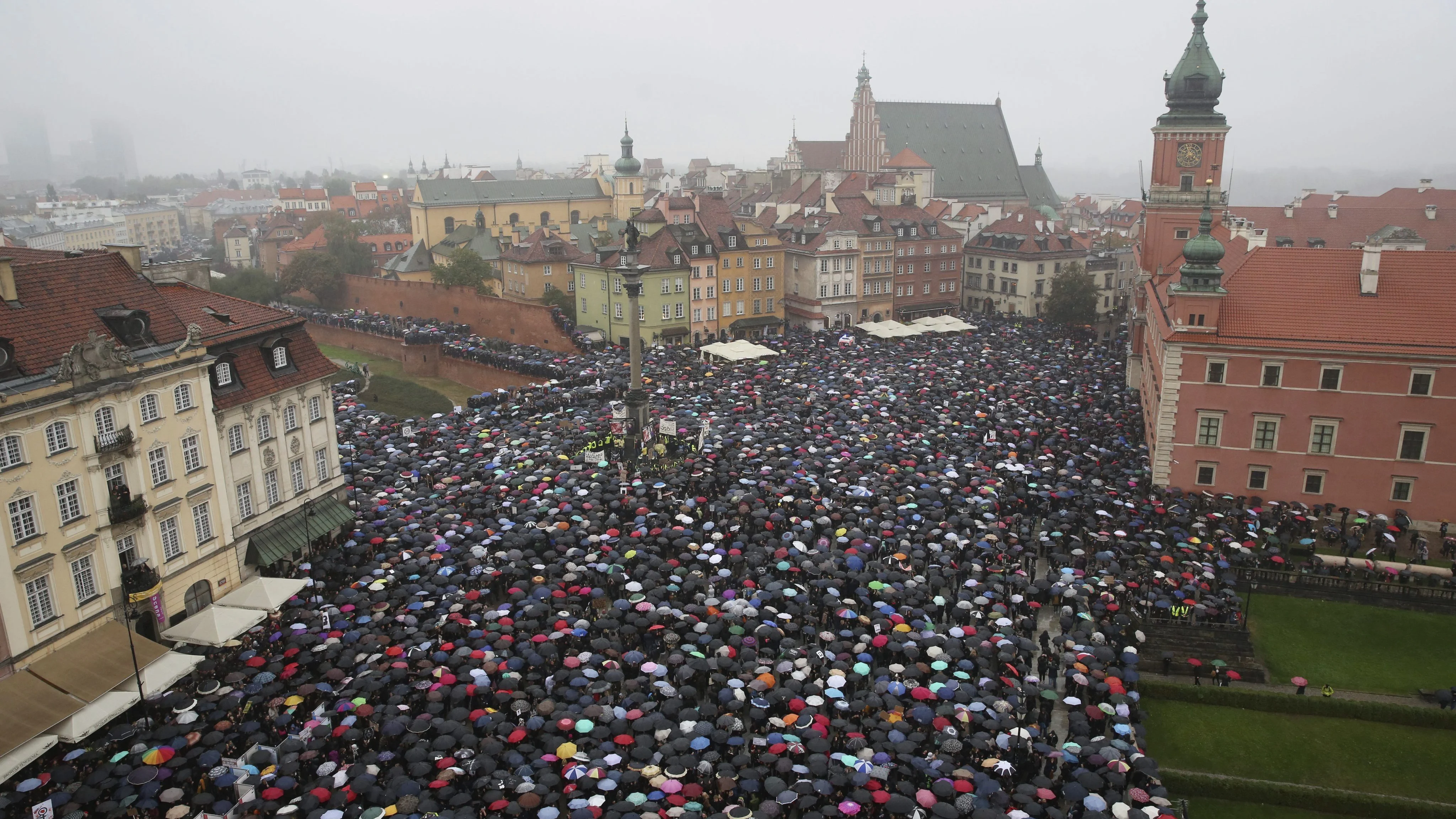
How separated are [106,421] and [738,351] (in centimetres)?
4031

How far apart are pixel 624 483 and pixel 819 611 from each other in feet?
40.0

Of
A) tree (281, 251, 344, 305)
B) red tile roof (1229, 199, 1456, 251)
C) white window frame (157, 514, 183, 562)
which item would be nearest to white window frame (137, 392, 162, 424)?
white window frame (157, 514, 183, 562)

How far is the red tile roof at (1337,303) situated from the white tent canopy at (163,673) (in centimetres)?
3749

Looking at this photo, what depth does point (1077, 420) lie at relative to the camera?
159ft

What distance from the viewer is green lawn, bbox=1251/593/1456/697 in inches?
1133

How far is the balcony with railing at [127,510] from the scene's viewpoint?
1071 inches

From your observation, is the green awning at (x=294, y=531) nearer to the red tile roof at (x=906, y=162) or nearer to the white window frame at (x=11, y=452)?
the white window frame at (x=11, y=452)

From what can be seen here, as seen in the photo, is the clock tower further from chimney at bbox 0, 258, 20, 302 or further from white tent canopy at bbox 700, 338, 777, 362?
chimney at bbox 0, 258, 20, 302

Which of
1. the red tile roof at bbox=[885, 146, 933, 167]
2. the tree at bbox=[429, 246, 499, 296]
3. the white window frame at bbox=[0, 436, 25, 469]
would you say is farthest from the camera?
the red tile roof at bbox=[885, 146, 933, 167]

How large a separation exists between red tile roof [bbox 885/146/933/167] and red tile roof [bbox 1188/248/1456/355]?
66.9 metres

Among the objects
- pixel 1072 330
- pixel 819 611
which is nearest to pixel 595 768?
pixel 819 611

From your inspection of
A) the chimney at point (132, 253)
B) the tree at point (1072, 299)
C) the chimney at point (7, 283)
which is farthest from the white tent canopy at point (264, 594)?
the tree at point (1072, 299)

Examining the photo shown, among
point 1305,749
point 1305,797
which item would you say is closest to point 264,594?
point 1305,797

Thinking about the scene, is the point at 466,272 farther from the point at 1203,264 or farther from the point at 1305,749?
the point at 1305,749
